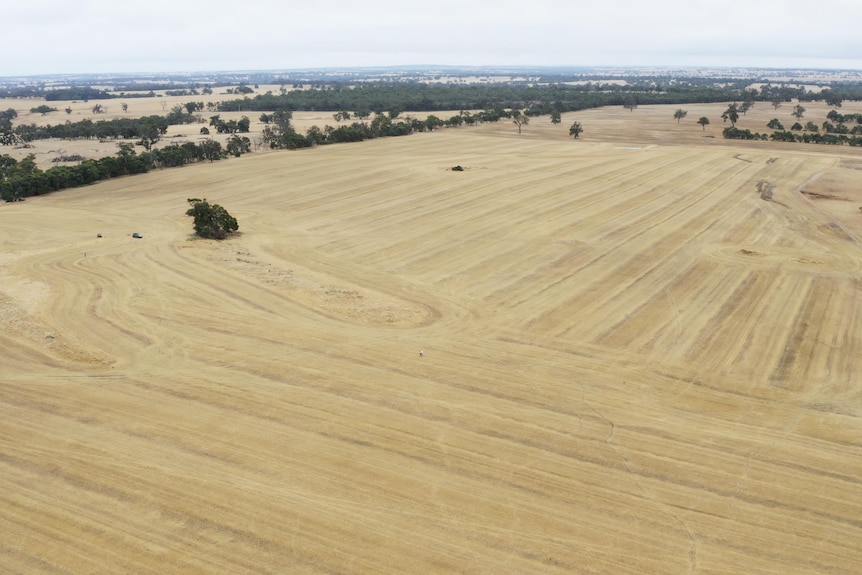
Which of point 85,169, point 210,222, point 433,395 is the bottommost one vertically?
point 433,395

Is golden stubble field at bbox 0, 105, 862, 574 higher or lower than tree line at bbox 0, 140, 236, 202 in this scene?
lower

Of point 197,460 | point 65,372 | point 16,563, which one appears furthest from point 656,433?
point 65,372

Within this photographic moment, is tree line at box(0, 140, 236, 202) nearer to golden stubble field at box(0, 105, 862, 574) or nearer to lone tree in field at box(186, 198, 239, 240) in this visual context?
golden stubble field at box(0, 105, 862, 574)

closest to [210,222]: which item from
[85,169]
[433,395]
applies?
[433,395]

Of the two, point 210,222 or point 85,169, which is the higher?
point 85,169

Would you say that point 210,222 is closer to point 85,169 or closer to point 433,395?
point 433,395

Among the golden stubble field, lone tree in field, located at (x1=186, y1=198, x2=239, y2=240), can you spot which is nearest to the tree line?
the golden stubble field

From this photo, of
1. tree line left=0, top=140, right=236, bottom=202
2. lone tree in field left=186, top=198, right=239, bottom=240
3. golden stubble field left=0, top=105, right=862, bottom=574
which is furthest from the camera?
tree line left=0, top=140, right=236, bottom=202

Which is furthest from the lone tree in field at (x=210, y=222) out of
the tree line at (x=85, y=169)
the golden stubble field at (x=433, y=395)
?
the tree line at (x=85, y=169)

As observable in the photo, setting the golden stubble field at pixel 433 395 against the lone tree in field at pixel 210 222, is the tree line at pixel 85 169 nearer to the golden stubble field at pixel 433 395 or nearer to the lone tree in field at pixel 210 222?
the golden stubble field at pixel 433 395
